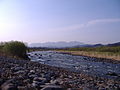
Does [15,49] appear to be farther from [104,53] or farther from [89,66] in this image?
[104,53]

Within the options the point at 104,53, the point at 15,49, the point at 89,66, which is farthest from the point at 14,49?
the point at 104,53

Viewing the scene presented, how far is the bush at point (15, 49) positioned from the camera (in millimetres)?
24469

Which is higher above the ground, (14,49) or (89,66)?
(14,49)

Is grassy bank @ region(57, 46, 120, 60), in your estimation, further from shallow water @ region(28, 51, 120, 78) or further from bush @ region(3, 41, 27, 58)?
bush @ region(3, 41, 27, 58)

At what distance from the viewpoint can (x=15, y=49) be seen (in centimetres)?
2455

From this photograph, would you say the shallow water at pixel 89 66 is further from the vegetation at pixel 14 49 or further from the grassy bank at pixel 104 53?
the grassy bank at pixel 104 53

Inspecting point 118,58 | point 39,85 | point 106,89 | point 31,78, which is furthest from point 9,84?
point 118,58

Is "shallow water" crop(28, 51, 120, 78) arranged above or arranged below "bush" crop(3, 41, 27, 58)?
below

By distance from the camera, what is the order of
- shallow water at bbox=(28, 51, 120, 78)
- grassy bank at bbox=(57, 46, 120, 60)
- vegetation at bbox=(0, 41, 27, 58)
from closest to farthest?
shallow water at bbox=(28, 51, 120, 78)
vegetation at bbox=(0, 41, 27, 58)
grassy bank at bbox=(57, 46, 120, 60)

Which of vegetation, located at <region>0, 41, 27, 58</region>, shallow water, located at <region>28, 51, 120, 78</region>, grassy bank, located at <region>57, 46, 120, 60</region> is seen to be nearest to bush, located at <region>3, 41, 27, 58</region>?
vegetation, located at <region>0, 41, 27, 58</region>

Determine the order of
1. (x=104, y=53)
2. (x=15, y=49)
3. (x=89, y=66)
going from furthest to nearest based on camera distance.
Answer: (x=104, y=53) < (x=15, y=49) < (x=89, y=66)

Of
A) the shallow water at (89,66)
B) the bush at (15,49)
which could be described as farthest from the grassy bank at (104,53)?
the bush at (15,49)

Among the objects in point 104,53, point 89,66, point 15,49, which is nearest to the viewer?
point 89,66

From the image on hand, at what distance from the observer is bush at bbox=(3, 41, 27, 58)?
24469 millimetres
